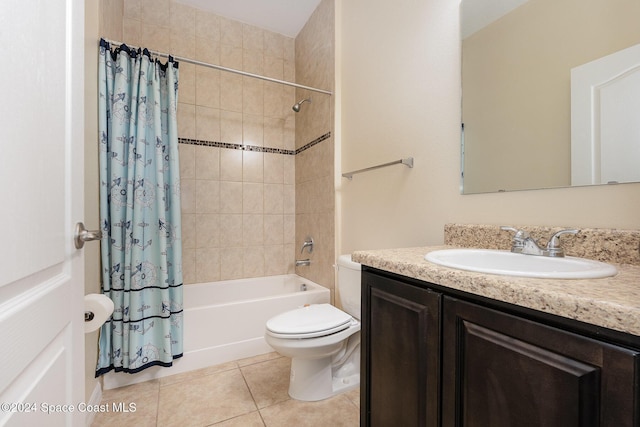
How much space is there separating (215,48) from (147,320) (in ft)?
7.51

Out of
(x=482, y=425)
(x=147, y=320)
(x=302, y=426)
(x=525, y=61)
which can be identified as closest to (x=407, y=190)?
(x=525, y=61)

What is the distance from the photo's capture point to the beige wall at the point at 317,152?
7.04ft

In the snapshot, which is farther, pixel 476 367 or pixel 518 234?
pixel 518 234

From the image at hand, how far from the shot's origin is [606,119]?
2.72 ft

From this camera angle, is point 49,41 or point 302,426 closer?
point 49,41

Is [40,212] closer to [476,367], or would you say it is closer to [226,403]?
[476,367]

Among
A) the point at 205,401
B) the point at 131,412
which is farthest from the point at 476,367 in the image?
the point at 131,412

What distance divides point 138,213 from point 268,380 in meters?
1.26

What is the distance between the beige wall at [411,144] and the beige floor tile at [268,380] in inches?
35.5

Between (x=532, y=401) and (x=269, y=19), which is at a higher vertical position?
(x=269, y=19)

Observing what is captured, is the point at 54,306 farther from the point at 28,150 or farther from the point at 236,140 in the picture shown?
the point at 236,140

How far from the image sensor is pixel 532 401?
504 mm

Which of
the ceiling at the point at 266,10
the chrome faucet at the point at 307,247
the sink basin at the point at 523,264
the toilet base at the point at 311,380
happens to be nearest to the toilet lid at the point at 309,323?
the toilet base at the point at 311,380

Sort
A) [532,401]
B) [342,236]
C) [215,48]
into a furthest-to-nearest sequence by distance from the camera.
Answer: [215,48]
[342,236]
[532,401]
